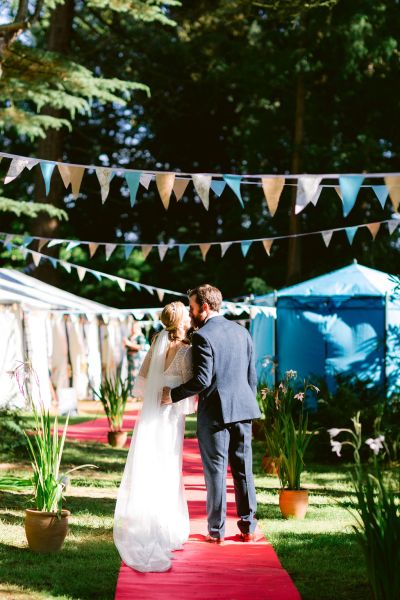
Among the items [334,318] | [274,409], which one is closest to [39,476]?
[274,409]

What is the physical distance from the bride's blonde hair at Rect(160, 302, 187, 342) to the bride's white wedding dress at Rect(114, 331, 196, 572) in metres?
0.07

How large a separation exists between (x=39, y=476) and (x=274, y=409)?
12.3ft

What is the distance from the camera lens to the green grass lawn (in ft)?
16.0

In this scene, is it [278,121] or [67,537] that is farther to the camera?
[278,121]

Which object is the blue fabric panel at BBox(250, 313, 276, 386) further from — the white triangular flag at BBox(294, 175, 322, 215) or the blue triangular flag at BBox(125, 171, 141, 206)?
the white triangular flag at BBox(294, 175, 322, 215)

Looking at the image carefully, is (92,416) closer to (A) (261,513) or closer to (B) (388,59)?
(A) (261,513)

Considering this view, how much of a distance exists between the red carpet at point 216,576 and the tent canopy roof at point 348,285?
306 inches

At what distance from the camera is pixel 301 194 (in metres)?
5.45

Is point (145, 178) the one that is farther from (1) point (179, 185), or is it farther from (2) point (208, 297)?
(2) point (208, 297)

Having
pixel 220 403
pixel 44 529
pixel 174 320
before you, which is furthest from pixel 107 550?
pixel 174 320

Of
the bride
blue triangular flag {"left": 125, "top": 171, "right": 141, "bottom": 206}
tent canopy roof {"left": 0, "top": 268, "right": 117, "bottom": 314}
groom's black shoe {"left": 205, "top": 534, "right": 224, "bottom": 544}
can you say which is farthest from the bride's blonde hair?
tent canopy roof {"left": 0, "top": 268, "right": 117, "bottom": 314}

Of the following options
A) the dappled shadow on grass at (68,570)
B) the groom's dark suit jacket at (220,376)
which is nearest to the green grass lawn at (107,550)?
the dappled shadow on grass at (68,570)

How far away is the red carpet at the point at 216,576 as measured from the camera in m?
4.67

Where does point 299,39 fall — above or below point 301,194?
above
